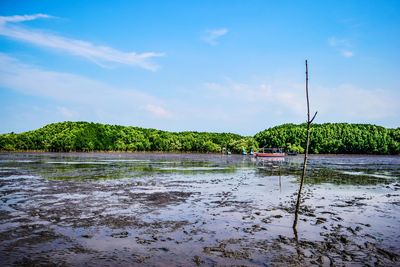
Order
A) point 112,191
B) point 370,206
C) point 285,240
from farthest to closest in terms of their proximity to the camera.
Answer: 1. point 112,191
2. point 370,206
3. point 285,240

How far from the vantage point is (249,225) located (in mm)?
14625

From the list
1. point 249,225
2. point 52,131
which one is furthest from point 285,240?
point 52,131

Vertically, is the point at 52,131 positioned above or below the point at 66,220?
above

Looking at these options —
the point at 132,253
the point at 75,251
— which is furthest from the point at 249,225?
the point at 75,251

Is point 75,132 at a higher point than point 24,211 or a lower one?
higher

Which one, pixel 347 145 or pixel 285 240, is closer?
pixel 285 240

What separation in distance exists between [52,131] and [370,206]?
669ft

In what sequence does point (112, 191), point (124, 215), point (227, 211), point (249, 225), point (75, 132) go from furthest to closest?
point (75, 132) → point (112, 191) → point (227, 211) → point (124, 215) → point (249, 225)

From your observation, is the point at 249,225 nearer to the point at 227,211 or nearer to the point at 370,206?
the point at 227,211

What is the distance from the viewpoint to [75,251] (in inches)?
423

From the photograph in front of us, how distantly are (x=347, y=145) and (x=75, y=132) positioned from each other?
6159 inches

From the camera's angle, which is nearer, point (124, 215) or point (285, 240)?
point (285, 240)

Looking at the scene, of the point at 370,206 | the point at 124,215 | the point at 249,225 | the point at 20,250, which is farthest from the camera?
the point at 370,206

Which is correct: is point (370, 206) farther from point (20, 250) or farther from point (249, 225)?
point (20, 250)
